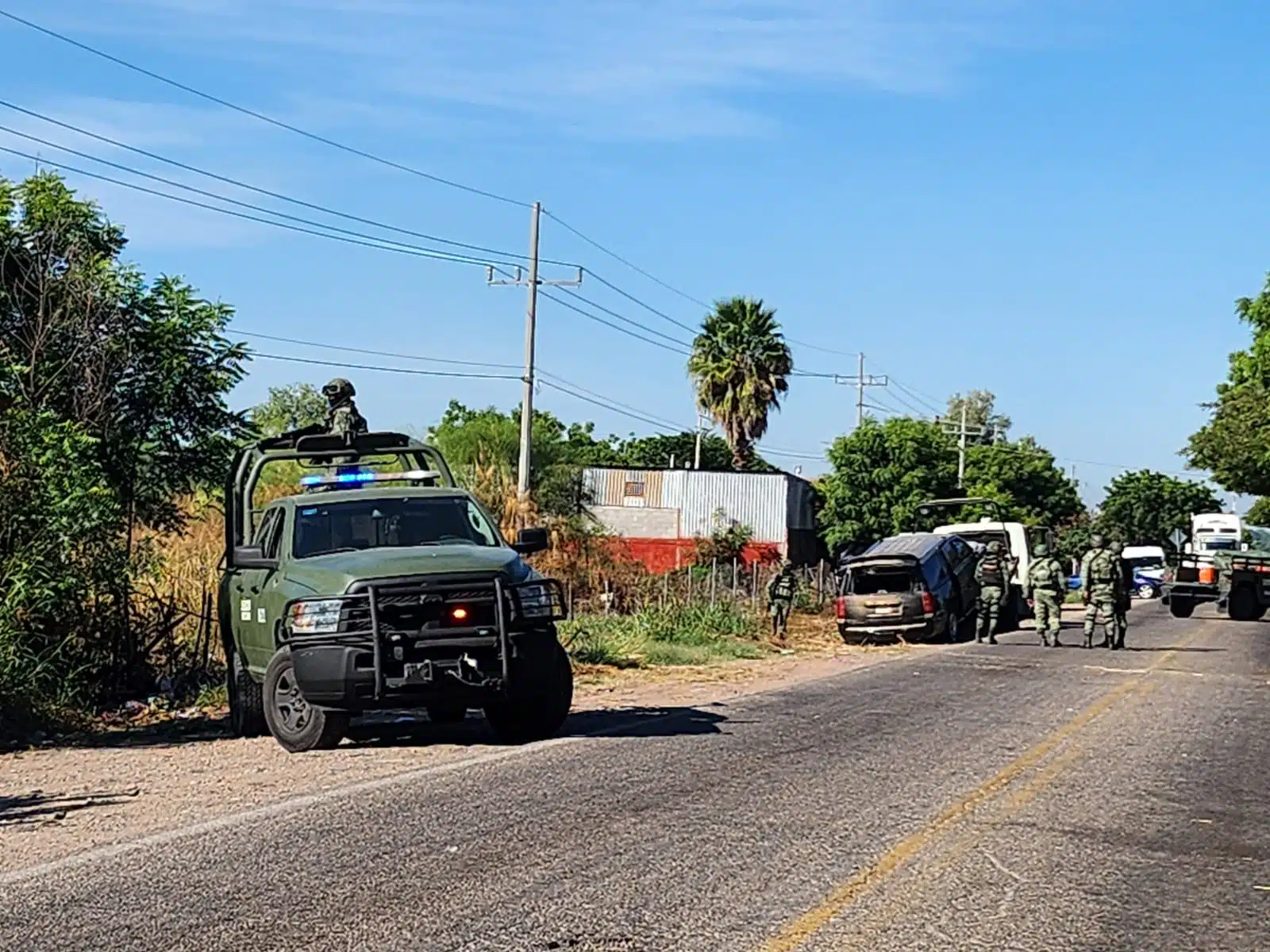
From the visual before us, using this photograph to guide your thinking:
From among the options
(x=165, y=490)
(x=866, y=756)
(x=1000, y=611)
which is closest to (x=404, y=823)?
(x=866, y=756)

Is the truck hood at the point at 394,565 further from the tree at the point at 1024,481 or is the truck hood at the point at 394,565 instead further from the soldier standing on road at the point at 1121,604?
the tree at the point at 1024,481

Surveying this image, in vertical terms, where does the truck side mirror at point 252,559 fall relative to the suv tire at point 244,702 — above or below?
above

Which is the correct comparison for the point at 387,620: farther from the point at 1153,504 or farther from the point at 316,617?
the point at 1153,504

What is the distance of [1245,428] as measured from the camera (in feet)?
192

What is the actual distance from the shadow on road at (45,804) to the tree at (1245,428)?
172ft

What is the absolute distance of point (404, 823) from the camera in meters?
9.27

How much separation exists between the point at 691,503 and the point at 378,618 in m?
50.2

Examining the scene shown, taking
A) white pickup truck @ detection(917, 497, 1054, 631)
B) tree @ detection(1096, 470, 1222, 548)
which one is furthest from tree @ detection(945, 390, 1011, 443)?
white pickup truck @ detection(917, 497, 1054, 631)

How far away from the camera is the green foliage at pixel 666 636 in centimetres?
2291

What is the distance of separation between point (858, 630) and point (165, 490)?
14559 millimetres

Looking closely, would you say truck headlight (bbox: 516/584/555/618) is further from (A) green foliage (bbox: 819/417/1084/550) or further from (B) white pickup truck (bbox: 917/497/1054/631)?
(A) green foliage (bbox: 819/417/1084/550)

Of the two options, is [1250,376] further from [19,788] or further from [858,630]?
[19,788]

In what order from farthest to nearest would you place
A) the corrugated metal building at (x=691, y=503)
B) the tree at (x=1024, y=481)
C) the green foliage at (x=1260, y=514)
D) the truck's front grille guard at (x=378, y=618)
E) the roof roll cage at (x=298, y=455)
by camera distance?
the tree at (x=1024, y=481) → the green foliage at (x=1260, y=514) → the corrugated metal building at (x=691, y=503) → the roof roll cage at (x=298, y=455) → the truck's front grille guard at (x=378, y=618)

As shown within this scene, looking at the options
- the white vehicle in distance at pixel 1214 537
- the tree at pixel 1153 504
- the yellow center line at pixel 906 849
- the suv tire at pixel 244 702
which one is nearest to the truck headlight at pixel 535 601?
the suv tire at pixel 244 702
